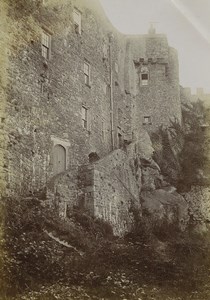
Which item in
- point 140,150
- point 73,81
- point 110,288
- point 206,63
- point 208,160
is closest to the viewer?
point 110,288

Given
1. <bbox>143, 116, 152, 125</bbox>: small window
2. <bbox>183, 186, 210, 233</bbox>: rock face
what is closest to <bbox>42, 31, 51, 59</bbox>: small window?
<bbox>183, 186, 210, 233</bbox>: rock face

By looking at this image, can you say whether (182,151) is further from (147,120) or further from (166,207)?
Result: (166,207)

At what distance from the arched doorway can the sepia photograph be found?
0.09 metres

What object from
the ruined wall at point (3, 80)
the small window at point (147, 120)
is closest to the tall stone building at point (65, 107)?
the ruined wall at point (3, 80)

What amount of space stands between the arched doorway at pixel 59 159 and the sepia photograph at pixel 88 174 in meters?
0.09

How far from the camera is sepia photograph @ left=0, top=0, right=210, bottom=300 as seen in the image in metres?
14.2

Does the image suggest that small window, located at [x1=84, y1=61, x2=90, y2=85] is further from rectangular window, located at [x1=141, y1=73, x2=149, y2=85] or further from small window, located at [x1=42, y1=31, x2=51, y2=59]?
rectangular window, located at [x1=141, y1=73, x2=149, y2=85]

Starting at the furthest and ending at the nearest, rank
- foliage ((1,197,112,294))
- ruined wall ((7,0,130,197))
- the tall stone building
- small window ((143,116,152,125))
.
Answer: small window ((143,116,152,125)) → ruined wall ((7,0,130,197)) → the tall stone building → foliage ((1,197,112,294))

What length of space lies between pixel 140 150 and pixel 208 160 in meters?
5.43

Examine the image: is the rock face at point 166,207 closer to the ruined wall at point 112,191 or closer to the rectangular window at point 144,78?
the ruined wall at point 112,191

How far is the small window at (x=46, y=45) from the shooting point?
68.2 ft

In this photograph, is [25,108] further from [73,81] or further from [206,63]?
[206,63]

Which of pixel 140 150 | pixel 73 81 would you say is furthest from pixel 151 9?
pixel 140 150

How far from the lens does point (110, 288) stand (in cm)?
1389
